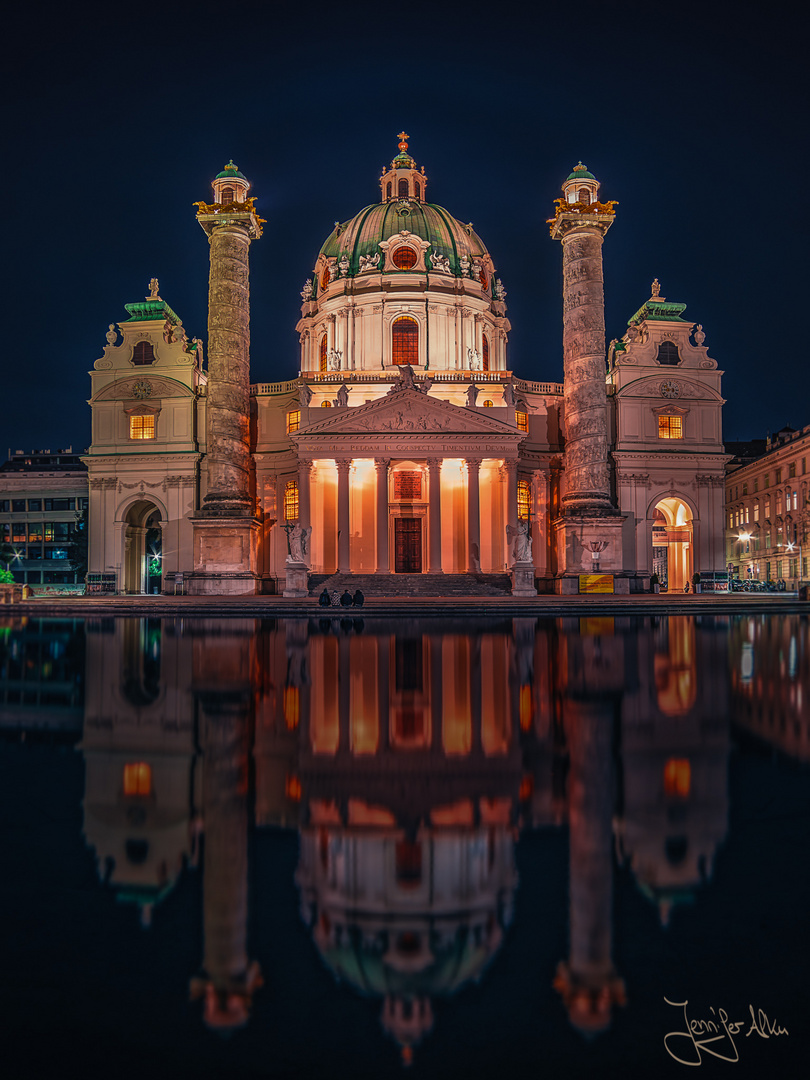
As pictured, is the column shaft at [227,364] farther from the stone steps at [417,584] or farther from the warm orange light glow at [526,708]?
the warm orange light glow at [526,708]

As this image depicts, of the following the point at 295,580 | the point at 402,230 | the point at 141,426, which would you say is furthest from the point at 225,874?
the point at 402,230

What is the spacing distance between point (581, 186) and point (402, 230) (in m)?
15.9

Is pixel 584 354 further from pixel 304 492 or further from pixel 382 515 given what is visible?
pixel 304 492

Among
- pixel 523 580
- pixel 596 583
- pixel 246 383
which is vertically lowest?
pixel 596 583

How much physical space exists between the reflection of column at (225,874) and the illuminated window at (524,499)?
44.6 meters

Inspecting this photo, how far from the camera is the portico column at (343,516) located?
44.0 meters

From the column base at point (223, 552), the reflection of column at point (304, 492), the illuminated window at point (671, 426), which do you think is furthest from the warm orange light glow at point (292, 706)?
the illuminated window at point (671, 426)

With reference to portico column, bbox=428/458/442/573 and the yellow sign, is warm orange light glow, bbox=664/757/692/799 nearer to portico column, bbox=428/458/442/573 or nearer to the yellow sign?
the yellow sign

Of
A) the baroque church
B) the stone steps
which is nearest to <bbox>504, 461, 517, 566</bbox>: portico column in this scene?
the baroque church

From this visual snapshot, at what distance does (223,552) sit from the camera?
147ft

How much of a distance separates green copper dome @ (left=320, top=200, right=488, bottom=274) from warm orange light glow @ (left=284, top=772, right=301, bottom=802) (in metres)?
57.8

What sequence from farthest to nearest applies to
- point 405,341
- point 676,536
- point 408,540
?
point 405,341, point 676,536, point 408,540

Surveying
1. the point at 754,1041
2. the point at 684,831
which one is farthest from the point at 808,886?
the point at 754,1041

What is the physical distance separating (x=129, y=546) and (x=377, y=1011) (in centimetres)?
5458
